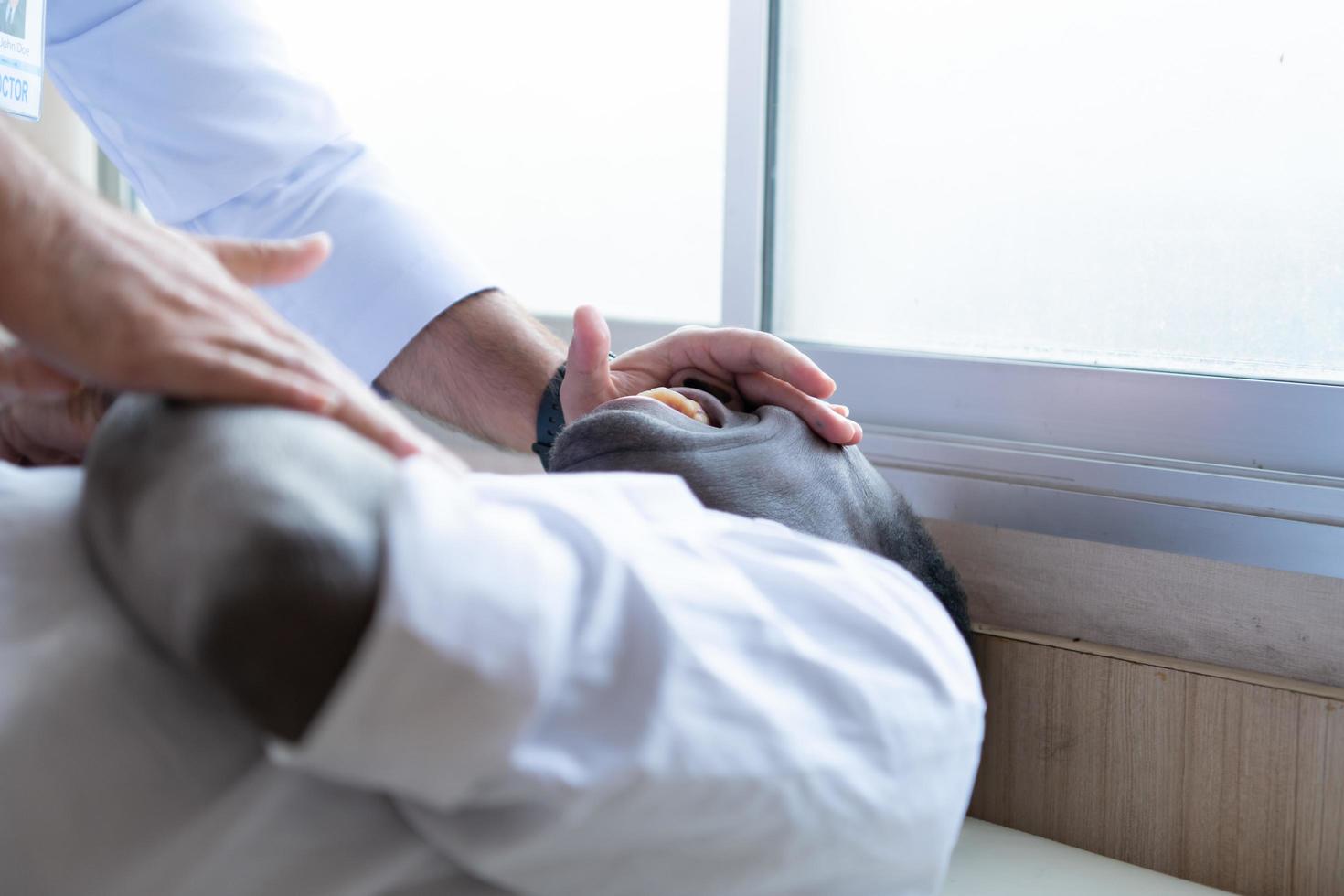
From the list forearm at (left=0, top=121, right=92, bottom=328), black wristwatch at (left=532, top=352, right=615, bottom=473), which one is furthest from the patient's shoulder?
black wristwatch at (left=532, top=352, right=615, bottom=473)

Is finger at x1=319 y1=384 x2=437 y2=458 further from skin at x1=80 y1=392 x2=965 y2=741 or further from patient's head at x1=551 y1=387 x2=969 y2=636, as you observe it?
patient's head at x1=551 y1=387 x2=969 y2=636

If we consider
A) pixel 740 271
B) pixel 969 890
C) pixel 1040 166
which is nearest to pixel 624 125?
pixel 740 271

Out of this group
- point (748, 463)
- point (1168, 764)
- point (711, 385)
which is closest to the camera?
point (748, 463)

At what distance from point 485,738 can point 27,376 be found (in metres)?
0.35

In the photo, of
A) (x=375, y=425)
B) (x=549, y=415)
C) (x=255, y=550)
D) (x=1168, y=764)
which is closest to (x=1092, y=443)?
(x=1168, y=764)

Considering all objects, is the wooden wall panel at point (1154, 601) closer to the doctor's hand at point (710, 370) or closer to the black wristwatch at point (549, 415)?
the doctor's hand at point (710, 370)

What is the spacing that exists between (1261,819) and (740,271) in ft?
2.26

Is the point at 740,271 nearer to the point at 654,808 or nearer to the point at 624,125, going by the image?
the point at 624,125

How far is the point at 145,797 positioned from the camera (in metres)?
0.35

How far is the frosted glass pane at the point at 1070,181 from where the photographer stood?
85 centimetres

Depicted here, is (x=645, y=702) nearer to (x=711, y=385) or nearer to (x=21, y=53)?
(x=711, y=385)

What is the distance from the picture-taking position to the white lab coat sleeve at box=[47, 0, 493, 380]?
1.05m

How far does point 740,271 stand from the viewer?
1.17 metres

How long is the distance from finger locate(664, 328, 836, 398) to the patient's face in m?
0.06
